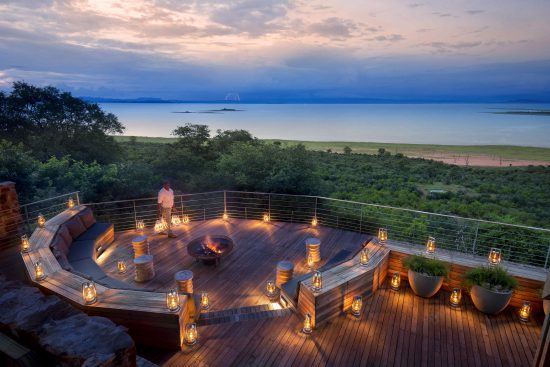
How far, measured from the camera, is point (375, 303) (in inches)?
202

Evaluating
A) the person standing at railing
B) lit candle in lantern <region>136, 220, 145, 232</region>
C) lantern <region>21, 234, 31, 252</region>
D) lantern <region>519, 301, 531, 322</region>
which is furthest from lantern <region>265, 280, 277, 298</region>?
lantern <region>21, 234, 31, 252</region>

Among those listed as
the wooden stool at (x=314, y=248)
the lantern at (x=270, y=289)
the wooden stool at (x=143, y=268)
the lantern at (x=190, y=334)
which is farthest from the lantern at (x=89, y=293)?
the wooden stool at (x=314, y=248)

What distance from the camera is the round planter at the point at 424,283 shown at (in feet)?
16.7

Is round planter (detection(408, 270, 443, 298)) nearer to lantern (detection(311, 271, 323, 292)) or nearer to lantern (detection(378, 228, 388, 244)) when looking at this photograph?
lantern (detection(378, 228, 388, 244))

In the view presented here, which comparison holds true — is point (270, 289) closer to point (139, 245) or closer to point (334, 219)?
point (139, 245)

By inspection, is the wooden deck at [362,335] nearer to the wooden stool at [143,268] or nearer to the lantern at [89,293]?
the wooden stool at [143,268]

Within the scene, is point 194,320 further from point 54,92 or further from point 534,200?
point 534,200

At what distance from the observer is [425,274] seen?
202 inches

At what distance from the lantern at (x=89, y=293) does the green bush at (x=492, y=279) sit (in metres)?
6.12

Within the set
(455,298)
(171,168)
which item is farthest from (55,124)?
(455,298)

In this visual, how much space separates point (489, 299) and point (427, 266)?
1005mm

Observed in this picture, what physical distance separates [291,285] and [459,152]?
2164 inches

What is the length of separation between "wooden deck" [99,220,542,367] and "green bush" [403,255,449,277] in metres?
0.53

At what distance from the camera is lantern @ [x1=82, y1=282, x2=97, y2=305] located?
159 inches
